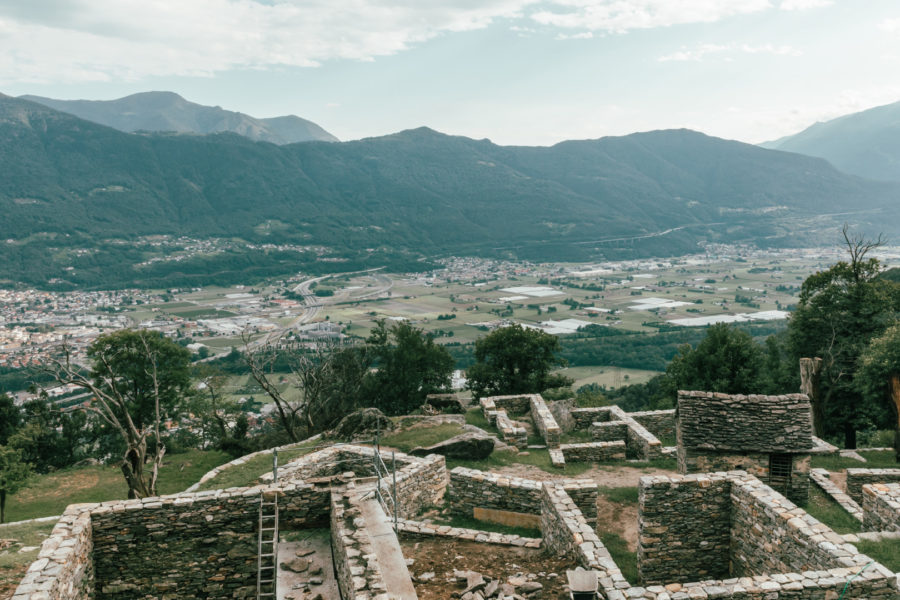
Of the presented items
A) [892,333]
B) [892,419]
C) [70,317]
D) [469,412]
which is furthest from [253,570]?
[70,317]

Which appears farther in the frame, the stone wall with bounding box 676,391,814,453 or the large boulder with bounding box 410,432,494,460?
the large boulder with bounding box 410,432,494,460

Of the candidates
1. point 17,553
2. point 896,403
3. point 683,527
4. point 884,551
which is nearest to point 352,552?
point 683,527

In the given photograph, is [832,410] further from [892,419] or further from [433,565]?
[433,565]

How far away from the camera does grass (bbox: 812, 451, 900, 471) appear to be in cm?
1923

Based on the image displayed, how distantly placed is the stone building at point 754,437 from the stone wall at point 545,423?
6.82 metres

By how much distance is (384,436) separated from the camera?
898 inches

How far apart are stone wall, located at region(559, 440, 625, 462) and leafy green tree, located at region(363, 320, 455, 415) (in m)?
20.7

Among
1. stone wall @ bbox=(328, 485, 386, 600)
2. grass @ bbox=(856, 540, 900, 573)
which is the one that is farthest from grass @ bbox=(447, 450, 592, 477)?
grass @ bbox=(856, 540, 900, 573)

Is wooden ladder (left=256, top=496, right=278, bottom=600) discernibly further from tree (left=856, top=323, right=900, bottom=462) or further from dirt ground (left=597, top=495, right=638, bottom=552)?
tree (left=856, top=323, right=900, bottom=462)

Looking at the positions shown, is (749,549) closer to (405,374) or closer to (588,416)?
(588,416)

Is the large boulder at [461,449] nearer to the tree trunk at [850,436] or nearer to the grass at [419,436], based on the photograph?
the grass at [419,436]

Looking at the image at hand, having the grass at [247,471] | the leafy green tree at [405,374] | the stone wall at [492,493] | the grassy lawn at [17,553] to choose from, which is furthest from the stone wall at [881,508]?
the leafy green tree at [405,374]

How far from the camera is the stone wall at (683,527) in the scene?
471 inches

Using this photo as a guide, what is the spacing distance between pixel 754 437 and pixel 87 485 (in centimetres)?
2743
